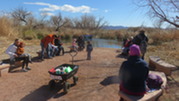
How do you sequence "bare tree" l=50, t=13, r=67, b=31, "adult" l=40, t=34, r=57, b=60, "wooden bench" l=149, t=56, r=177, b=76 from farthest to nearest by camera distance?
"bare tree" l=50, t=13, r=67, b=31 → "adult" l=40, t=34, r=57, b=60 → "wooden bench" l=149, t=56, r=177, b=76

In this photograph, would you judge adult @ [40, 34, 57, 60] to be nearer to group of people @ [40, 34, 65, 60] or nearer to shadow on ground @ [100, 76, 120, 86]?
group of people @ [40, 34, 65, 60]

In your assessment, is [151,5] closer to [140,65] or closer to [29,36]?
[140,65]

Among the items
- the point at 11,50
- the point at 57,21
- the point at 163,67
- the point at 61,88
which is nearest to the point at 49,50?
the point at 11,50

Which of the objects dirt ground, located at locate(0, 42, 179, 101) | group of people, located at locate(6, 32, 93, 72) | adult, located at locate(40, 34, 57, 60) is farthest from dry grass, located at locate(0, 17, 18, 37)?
dirt ground, located at locate(0, 42, 179, 101)

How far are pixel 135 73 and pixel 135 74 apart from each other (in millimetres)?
20

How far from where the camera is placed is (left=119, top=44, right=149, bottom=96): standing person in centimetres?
299

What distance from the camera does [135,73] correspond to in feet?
9.83

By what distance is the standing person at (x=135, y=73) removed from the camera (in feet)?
9.82

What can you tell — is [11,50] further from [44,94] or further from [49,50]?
[44,94]

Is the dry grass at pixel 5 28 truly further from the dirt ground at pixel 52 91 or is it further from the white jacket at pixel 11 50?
the dirt ground at pixel 52 91

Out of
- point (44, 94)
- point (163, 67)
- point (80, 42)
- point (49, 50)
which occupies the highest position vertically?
point (80, 42)

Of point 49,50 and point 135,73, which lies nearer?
point 135,73

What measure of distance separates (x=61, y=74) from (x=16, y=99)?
1.21 meters

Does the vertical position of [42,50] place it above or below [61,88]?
above
